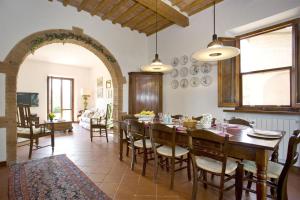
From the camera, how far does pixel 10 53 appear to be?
3.19 m

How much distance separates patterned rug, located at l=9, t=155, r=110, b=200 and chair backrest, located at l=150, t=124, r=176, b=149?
38.3 inches

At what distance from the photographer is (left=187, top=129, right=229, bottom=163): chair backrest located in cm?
164

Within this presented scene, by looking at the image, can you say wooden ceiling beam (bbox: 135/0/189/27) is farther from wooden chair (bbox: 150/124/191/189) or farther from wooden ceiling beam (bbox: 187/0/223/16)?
wooden chair (bbox: 150/124/191/189)

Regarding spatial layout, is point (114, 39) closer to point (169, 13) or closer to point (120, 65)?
point (120, 65)

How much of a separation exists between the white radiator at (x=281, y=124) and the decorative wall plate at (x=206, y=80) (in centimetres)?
108

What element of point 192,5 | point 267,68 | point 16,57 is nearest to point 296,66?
point 267,68

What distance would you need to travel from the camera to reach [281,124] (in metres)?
2.84

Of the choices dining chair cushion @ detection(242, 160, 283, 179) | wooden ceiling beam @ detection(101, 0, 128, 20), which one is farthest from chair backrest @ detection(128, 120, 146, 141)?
wooden ceiling beam @ detection(101, 0, 128, 20)

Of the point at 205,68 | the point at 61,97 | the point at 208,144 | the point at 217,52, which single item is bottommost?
the point at 208,144

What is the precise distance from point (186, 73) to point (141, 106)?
153 centimetres

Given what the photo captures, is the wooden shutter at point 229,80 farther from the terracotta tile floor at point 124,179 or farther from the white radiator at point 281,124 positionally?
the terracotta tile floor at point 124,179

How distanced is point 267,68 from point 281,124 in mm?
1028

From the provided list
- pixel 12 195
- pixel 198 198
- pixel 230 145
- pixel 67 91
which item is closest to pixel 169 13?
pixel 230 145

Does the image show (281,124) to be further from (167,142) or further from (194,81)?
(167,142)
